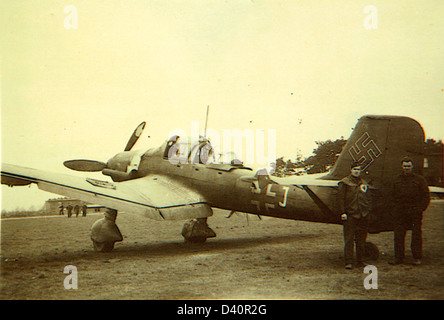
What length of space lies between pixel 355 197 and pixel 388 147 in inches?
48.7

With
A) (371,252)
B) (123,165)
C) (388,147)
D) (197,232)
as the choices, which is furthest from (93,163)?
(388,147)

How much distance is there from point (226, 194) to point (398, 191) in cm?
405

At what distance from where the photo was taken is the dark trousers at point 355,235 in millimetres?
5723

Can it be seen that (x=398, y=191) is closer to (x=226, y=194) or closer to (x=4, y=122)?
(x=226, y=194)

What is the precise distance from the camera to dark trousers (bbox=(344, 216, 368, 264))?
5723 millimetres

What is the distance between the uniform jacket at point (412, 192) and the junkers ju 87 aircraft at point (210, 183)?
20 cm

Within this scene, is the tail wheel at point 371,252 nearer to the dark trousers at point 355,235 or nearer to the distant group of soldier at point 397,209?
the distant group of soldier at point 397,209

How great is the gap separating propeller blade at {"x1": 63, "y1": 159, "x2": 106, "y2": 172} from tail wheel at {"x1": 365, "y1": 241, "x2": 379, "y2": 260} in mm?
8248

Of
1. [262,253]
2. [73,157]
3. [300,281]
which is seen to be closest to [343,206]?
[300,281]

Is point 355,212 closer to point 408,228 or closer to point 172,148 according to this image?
point 408,228

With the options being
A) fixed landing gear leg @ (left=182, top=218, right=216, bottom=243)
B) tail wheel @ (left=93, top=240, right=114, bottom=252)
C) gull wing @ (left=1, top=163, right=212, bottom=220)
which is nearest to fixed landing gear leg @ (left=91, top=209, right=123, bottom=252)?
tail wheel @ (left=93, top=240, right=114, bottom=252)

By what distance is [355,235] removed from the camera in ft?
19.0

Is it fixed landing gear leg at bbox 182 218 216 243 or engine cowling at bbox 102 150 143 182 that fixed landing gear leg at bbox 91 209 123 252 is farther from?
engine cowling at bbox 102 150 143 182
